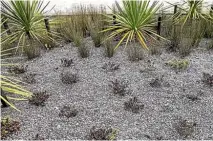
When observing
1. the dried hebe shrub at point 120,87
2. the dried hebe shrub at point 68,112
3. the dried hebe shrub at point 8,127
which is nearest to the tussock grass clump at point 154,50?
the dried hebe shrub at point 120,87

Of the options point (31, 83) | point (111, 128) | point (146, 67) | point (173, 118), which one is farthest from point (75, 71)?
point (173, 118)

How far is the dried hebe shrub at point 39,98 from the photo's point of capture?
12.6ft

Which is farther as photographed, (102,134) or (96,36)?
(96,36)

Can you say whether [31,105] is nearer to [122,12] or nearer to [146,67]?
[146,67]

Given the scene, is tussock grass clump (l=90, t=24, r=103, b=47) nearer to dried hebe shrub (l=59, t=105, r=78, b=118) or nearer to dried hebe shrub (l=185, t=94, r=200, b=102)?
dried hebe shrub (l=59, t=105, r=78, b=118)

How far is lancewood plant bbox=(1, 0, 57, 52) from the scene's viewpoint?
201 inches

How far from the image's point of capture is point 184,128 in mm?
3322

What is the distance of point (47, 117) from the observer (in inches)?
143

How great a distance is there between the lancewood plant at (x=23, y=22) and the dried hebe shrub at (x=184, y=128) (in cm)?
274

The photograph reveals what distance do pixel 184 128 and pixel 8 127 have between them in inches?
75.8

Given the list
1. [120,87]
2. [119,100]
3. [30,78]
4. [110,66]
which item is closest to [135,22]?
[110,66]

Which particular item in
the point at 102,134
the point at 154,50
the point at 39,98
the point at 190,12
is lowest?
the point at 102,134

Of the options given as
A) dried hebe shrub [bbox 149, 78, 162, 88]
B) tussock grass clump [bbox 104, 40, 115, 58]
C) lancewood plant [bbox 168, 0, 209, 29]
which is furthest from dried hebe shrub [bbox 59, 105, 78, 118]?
lancewood plant [bbox 168, 0, 209, 29]

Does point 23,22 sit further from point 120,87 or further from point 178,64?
point 178,64
